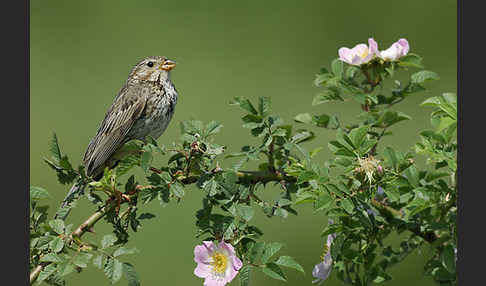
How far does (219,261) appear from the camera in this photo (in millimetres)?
942

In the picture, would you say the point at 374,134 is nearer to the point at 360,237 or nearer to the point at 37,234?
the point at 360,237

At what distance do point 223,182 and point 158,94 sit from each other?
683mm

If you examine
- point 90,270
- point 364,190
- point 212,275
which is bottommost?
point 90,270

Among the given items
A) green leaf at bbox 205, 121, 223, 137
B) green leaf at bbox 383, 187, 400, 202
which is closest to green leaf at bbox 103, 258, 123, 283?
green leaf at bbox 205, 121, 223, 137

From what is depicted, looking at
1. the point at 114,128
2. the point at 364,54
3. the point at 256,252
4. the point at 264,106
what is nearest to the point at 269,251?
the point at 256,252

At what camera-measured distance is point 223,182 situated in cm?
94

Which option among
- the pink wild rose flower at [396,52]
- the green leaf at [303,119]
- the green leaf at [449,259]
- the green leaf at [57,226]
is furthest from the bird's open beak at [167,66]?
the green leaf at [449,259]

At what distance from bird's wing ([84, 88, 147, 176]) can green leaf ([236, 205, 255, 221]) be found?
50 centimetres

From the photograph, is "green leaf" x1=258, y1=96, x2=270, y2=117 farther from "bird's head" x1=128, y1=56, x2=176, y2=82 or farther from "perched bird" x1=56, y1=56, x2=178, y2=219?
"bird's head" x1=128, y1=56, x2=176, y2=82

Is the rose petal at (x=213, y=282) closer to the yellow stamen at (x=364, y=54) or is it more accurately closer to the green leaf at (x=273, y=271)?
the green leaf at (x=273, y=271)

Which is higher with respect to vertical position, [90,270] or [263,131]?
[263,131]

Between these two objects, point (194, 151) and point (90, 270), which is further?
point (90, 270)

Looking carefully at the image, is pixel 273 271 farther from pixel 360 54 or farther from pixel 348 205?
pixel 360 54

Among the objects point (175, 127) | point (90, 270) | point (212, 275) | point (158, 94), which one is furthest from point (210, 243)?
point (175, 127)
